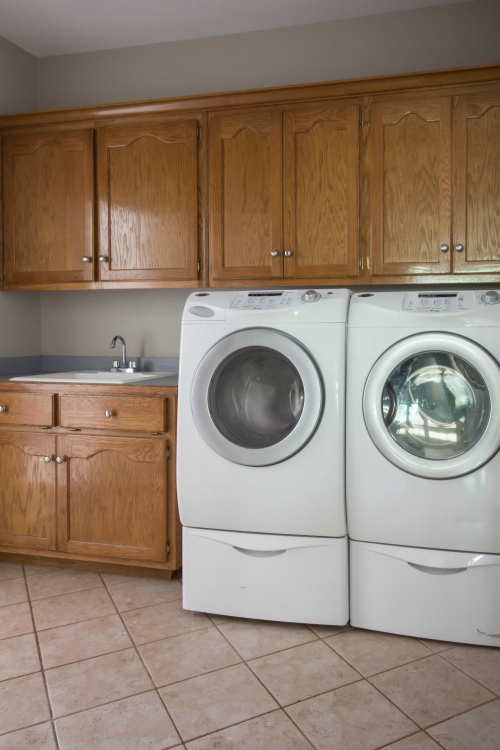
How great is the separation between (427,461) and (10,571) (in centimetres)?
190

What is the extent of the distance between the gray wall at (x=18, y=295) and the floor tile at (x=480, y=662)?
251 cm

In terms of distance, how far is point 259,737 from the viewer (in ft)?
4.95

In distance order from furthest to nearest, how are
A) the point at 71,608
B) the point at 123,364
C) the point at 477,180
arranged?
the point at 123,364, the point at 477,180, the point at 71,608

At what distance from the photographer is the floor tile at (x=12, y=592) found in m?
2.32

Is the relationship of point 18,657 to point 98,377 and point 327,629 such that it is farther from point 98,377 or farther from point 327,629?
point 98,377

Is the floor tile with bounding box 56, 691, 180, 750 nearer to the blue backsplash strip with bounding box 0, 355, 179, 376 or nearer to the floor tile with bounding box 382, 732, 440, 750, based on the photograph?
the floor tile with bounding box 382, 732, 440, 750

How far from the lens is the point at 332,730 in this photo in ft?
5.02

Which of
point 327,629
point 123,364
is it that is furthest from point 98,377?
point 327,629

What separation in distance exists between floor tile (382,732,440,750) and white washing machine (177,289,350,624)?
22.2 inches

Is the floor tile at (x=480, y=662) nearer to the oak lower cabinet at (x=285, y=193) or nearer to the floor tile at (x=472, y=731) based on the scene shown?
the floor tile at (x=472, y=731)

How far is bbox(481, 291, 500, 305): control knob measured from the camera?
190 centimetres

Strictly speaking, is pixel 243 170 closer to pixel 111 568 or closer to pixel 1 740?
pixel 111 568

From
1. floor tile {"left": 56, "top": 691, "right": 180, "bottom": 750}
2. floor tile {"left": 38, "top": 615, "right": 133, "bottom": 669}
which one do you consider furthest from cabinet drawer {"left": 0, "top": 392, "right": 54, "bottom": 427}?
floor tile {"left": 56, "top": 691, "right": 180, "bottom": 750}

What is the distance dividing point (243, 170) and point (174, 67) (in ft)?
2.93
